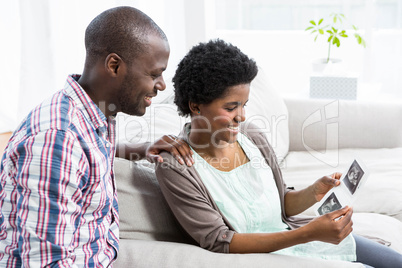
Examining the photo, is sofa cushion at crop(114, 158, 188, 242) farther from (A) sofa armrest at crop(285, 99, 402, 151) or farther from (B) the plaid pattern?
(A) sofa armrest at crop(285, 99, 402, 151)

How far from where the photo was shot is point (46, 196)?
1013 mm

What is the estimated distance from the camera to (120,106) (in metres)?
1.24

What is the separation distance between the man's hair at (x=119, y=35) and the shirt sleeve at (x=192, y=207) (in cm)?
41

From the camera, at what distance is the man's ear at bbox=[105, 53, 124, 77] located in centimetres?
118

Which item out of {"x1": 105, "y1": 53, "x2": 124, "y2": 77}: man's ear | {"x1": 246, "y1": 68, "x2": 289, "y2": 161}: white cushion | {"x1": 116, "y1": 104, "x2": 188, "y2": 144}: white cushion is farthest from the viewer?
{"x1": 246, "y1": 68, "x2": 289, "y2": 161}: white cushion

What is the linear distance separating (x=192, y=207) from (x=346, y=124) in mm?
1483

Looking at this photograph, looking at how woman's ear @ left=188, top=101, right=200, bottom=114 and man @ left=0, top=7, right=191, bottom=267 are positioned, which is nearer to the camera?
man @ left=0, top=7, right=191, bottom=267

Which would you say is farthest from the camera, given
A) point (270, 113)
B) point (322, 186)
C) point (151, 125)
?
point (270, 113)

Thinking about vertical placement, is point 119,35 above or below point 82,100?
above

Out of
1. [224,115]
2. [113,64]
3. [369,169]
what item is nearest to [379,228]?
[369,169]

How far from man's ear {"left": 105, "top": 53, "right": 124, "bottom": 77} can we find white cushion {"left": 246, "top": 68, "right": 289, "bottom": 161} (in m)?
1.29

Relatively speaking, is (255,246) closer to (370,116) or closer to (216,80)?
(216,80)

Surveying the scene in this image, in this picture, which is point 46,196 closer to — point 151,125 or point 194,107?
point 194,107

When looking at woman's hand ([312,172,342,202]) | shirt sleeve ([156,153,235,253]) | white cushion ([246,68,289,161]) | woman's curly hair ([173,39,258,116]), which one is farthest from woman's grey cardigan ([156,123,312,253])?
white cushion ([246,68,289,161])
